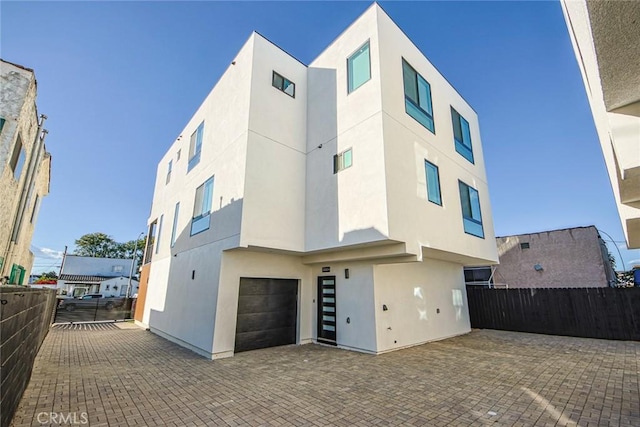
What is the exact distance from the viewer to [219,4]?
862 centimetres

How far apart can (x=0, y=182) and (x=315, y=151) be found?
7.36 metres

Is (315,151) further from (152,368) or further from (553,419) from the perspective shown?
(553,419)

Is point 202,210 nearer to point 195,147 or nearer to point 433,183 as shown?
point 195,147

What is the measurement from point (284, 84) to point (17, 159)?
7.37 metres

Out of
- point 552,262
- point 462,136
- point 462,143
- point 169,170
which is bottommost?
point 552,262

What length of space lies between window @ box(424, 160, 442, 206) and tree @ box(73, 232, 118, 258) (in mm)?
54902

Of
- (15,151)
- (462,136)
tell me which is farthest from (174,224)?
(462,136)

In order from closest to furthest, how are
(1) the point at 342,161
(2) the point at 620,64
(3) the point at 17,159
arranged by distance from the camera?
(2) the point at 620,64
(3) the point at 17,159
(1) the point at 342,161

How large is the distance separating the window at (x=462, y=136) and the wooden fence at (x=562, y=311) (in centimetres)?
618

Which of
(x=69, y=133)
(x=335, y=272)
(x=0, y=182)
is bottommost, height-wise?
(x=335, y=272)

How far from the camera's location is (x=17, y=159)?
21.8ft

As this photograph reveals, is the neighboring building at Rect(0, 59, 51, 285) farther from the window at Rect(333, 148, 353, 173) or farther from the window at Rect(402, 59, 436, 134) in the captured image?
the window at Rect(402, 59, 436, 134)

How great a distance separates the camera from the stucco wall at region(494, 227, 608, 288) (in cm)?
1437

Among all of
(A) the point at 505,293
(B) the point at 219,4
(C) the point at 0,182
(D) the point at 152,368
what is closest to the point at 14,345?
(D) the point at 152,368
